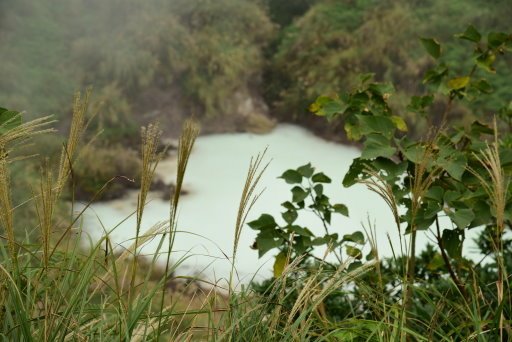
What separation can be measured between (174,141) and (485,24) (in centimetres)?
308

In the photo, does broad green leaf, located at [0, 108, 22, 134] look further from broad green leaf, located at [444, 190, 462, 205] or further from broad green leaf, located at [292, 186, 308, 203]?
broad green leaf, located at [444, 190, 462, 205]

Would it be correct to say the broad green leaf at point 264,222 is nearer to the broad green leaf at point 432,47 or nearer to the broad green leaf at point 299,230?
the broad green leaf at point 299,230

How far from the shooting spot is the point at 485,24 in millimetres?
7078

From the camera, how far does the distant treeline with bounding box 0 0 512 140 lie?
6.84m

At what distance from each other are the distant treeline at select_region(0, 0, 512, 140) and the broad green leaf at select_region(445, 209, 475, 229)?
15.6 feet

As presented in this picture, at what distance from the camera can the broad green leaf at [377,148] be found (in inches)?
78.2

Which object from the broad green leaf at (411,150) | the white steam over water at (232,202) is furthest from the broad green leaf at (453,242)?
the white steam over water at (232,202)

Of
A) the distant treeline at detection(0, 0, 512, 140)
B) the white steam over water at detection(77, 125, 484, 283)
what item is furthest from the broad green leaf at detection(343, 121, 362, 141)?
the distant treeline at detection(0, 0, 512, 140)

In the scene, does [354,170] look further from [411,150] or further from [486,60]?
[486,60]

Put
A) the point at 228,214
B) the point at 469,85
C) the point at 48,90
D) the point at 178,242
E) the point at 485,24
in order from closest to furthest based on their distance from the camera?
the point at 469,85 < the point at 178,242 < the point at 228,214 < the point at 48,90 < the point at 485,24

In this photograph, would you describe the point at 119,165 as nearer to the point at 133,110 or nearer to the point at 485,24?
the point at 133,110

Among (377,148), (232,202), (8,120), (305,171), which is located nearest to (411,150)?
(377,148)

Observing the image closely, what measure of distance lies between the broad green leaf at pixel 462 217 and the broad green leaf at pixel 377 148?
22 centimetres

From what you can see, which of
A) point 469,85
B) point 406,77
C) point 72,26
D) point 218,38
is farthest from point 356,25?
point 469,85
